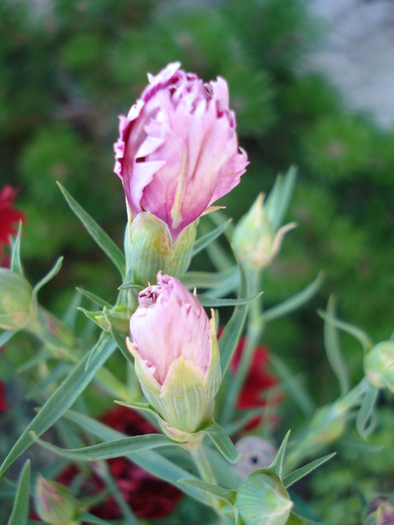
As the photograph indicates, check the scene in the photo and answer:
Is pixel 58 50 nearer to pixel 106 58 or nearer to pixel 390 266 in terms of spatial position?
pixel 106 58

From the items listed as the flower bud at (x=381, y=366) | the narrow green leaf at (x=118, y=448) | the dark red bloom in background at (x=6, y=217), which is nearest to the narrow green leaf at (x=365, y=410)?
the flower bud at (x=381, y=366)

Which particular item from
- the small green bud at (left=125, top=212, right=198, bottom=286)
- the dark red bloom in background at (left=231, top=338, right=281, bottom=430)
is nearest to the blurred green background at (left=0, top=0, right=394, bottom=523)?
the dark red bloom in background at (left=231, top=338, right=281, bottom=430)

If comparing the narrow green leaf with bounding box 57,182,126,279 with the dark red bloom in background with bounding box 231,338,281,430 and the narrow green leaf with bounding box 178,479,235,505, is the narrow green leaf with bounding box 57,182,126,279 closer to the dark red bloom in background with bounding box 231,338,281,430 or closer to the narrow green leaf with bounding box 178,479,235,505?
the narrow green leaf with bounding box 178,479,235,505

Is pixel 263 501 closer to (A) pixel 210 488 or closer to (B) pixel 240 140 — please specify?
(A) pixel 210 488

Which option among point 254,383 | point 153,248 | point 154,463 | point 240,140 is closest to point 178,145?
point 153,248

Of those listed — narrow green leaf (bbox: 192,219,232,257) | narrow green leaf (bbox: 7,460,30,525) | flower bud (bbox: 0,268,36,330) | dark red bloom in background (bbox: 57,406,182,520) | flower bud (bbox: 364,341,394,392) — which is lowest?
dark red bloom in background (bbox: 57,406,182,520)

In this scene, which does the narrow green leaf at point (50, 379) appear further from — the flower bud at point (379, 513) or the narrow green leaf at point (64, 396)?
the flower bud at point (379, 513)
